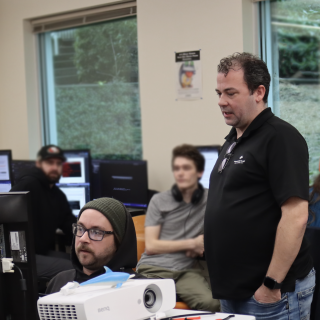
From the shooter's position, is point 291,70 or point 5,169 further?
point 5,169

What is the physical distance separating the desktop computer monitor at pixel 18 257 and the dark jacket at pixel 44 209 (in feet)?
5.60

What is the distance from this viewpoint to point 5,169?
3859 mm

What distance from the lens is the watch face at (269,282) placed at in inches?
64.1

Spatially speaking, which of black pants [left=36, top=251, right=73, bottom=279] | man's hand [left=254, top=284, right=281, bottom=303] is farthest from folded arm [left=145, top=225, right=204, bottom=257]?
man's hand [left=254, top=284, right=281, bottom=303]

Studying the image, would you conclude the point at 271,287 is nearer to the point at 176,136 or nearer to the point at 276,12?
the point at 176,136

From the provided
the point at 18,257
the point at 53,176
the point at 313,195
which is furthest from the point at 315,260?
the point at 53,176

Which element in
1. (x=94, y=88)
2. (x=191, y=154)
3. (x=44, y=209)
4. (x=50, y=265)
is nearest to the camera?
(x=191, y=154)

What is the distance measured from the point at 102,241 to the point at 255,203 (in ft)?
1.85

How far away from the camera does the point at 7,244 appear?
1.64m

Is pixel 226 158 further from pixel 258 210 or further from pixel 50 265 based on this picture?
pixel 50 265

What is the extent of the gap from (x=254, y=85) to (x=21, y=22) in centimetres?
317

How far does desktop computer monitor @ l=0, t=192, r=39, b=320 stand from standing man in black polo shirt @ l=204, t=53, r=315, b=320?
649 mm

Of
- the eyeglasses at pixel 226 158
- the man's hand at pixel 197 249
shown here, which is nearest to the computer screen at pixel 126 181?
the man's hand at pixel 197 249

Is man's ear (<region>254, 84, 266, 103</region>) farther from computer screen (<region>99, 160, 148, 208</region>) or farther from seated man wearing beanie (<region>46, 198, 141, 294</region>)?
computer screen (<region>99, 160, 148, 208</region>)
